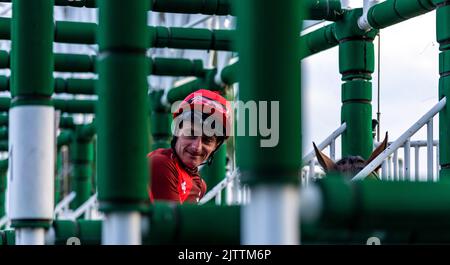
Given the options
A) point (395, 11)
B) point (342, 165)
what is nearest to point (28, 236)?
point (342, 165)

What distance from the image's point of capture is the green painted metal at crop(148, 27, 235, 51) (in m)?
8.74

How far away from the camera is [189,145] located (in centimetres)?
397

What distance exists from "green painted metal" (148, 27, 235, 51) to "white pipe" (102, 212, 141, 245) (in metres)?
6.80

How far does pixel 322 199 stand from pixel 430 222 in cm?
26

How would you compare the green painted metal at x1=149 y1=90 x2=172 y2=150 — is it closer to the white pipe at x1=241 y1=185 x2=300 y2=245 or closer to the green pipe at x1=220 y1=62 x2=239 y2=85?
the green pipe at x1=220 y1=62 x2=239 y2=85

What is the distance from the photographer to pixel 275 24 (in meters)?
1.60

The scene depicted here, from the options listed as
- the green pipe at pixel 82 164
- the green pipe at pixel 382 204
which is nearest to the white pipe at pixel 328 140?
the green pipe at pixel 382 204

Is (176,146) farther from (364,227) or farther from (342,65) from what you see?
(342,65)

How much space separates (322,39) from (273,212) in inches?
254

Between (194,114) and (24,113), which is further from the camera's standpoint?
(194,114)

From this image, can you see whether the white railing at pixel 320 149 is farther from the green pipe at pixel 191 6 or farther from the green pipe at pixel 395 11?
the green pipe at pixel 191 6

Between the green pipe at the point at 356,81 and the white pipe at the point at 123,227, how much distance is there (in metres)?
5.72

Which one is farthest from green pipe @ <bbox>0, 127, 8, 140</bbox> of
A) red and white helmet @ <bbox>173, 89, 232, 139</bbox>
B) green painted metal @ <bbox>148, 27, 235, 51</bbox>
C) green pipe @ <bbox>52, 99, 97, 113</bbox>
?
red and white helmet @ <bbox>173, 89, 232, 139</bbox>
